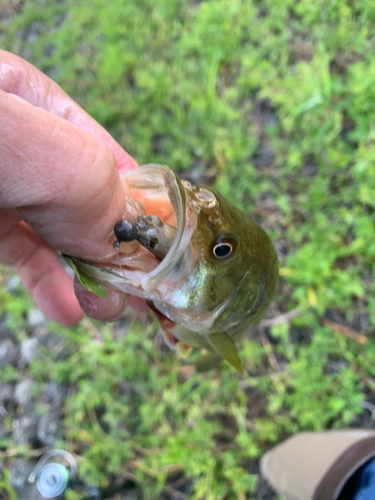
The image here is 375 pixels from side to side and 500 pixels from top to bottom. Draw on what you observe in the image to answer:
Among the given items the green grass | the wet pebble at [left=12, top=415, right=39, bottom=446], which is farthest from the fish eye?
the wet pebble at [left=12, top=415, right=39, bottom=446]

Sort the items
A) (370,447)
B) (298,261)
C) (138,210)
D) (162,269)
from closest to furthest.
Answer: (162,269), (138,210), (370,447), (298,261)

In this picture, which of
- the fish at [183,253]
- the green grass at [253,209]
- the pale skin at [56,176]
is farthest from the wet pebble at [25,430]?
the fish at [183,253]

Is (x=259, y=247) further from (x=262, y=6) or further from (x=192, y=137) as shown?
(x=262, y=6)

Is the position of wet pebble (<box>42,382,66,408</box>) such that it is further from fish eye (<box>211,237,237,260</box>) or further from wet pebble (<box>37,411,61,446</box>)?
fish eye (<box>211,237,237,260</box>)

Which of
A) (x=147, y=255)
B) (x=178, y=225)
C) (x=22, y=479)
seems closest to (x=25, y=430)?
(x=22, y=479)

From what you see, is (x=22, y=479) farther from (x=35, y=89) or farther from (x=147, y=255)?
(x=35, y=89)

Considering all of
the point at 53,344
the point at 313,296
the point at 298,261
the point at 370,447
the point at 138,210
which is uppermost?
the point at 138,210

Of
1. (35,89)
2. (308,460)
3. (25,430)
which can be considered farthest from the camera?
(25,430)

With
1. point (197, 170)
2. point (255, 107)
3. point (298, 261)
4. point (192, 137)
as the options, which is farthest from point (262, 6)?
point (298, 261)
